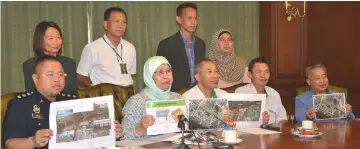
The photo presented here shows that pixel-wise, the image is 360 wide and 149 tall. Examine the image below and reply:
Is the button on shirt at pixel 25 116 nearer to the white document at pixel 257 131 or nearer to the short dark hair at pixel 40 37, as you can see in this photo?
the short dark hair at pixel 40 37

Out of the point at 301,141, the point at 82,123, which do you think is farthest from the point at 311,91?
the point at 82,123

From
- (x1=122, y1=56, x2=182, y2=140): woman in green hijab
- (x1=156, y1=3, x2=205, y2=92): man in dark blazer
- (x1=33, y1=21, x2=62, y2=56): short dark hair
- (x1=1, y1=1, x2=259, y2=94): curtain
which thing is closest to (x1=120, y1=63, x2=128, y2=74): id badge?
(x1=156, y1=3, x2=205, y2=92): man in dark blazer

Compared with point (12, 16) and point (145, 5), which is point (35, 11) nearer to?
point (12, 16)

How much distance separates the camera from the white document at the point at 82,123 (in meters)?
2.51

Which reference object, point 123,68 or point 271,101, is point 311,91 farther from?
point 123,68

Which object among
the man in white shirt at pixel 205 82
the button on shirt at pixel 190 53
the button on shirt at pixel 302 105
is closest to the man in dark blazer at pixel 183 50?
the button on shirt at pixel 190 53

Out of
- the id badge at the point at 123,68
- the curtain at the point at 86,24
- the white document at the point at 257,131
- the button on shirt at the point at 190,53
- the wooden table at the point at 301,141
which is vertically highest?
the curtain at the point at 86,24

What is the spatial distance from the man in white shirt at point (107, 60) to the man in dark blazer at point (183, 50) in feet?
1.28

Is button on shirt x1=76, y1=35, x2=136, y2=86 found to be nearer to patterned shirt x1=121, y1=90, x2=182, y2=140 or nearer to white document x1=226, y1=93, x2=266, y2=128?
patterned shirt x1=121, y1=90, x2=182, y2=140

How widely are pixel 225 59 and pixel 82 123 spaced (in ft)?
6.76

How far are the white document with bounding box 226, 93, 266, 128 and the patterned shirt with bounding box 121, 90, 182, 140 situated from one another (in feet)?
1.87

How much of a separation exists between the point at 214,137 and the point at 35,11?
3.26 metres

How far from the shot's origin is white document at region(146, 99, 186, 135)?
2.89 meters

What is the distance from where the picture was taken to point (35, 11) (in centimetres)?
535
